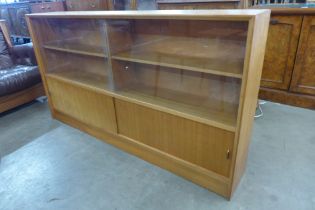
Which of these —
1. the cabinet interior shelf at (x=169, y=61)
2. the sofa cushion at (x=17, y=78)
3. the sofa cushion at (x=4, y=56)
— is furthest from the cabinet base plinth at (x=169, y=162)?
the sofa cushion at (x=4, y=56)

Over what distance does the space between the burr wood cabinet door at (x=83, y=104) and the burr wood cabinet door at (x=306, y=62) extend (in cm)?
179

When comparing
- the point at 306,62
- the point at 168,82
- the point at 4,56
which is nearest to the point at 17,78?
the point at 4,56

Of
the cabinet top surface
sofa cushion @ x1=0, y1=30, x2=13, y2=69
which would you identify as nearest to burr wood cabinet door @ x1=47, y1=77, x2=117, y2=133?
the cabinet top surface

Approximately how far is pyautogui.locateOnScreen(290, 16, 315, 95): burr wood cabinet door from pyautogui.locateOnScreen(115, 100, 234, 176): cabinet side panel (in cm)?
144

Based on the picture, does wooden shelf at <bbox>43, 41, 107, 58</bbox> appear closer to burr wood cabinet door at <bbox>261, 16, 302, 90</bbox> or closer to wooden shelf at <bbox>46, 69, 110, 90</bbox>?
wooden shelf at <bbox>46, 69, 110, 90</bbox>

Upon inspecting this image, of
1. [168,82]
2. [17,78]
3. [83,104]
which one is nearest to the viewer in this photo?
[168,82]

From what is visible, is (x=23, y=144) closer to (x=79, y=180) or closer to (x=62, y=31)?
(x=79, y=180)

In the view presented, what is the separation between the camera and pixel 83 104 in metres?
2.02

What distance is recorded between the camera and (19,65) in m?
2.83

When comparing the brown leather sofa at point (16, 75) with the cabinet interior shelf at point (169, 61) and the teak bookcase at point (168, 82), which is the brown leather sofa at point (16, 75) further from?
the cabinet interior shelf at point (169, 61)

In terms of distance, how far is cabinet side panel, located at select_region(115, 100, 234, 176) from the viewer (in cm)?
135

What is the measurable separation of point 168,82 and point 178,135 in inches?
17.8

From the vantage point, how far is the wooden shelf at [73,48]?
1858 millimetres

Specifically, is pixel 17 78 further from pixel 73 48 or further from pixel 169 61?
pixel 169 61
